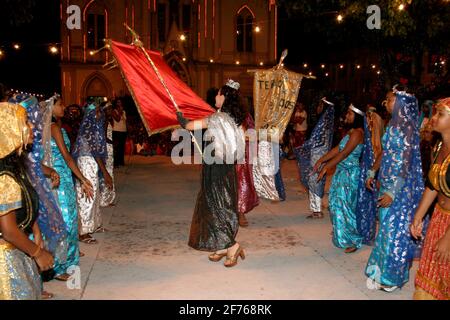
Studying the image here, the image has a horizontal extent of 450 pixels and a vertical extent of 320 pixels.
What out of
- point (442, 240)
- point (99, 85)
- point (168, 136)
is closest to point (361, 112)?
point (442, 240)

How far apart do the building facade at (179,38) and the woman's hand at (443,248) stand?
23616mm

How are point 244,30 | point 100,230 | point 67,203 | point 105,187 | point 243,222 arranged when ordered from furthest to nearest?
point 244,30 < point 105,187 < point 243,222 < point 100,230 < point 67,203

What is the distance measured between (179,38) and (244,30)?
167 inches

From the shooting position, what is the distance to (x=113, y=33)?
2550cm

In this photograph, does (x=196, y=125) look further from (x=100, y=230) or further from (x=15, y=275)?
(x=100, y=230)

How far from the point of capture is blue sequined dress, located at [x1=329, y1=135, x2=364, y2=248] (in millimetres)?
5426

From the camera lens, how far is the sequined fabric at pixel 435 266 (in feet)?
10.0

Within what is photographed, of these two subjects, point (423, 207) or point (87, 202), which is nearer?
point (423, 207)

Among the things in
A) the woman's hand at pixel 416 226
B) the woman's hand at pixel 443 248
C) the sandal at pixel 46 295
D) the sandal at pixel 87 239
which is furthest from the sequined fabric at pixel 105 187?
the woman's hand at pixel 443 248

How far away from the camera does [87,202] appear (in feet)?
19.4

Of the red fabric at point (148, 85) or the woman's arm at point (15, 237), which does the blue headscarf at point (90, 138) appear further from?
the woman's arm at point (15, 237)

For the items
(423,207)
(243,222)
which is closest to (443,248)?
(423,207)

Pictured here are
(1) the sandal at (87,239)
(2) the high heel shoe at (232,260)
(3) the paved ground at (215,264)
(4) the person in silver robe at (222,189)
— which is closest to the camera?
(3) the paved ground at (215,264)

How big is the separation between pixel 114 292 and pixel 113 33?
23.5 metres
